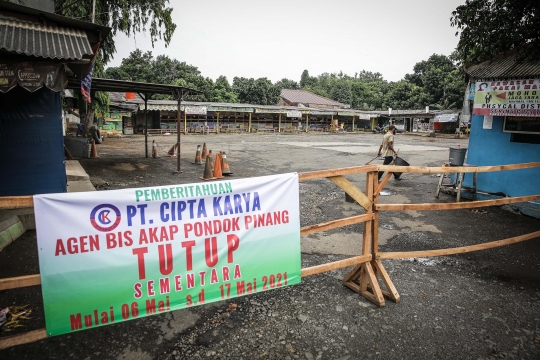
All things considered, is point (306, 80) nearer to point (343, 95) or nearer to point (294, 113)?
point (343, 95)

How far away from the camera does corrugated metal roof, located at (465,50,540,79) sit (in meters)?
6.25

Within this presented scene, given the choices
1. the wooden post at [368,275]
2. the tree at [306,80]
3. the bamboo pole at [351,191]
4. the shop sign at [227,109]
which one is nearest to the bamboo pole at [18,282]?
the bamboo pole at [351,191]

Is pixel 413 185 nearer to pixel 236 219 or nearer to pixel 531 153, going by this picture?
pixel 531 153

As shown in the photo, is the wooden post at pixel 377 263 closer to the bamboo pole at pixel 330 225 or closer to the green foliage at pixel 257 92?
the bamboo pole at pixel 330 225

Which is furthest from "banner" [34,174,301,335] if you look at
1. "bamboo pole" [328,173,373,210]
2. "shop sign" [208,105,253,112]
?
"shop sign" [208,105,253,112]

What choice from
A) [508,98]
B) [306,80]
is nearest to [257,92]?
[508,98]

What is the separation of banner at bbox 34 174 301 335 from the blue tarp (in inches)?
201

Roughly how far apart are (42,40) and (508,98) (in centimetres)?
857

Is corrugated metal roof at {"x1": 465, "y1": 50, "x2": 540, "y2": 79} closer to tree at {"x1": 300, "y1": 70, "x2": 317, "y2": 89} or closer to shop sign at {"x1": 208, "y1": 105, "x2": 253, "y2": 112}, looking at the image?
shop sign at {"x1": 208, "y1": 105, "x2": 253, "y2": 112}

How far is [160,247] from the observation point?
8.28ft

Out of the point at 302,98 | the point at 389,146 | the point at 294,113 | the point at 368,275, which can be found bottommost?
the point at 368,275

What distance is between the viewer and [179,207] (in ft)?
8.41

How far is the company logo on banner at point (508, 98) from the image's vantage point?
622 cm

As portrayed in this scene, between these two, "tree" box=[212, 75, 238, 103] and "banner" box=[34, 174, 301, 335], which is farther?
"tree" box=[212, 75, 238, 103]
